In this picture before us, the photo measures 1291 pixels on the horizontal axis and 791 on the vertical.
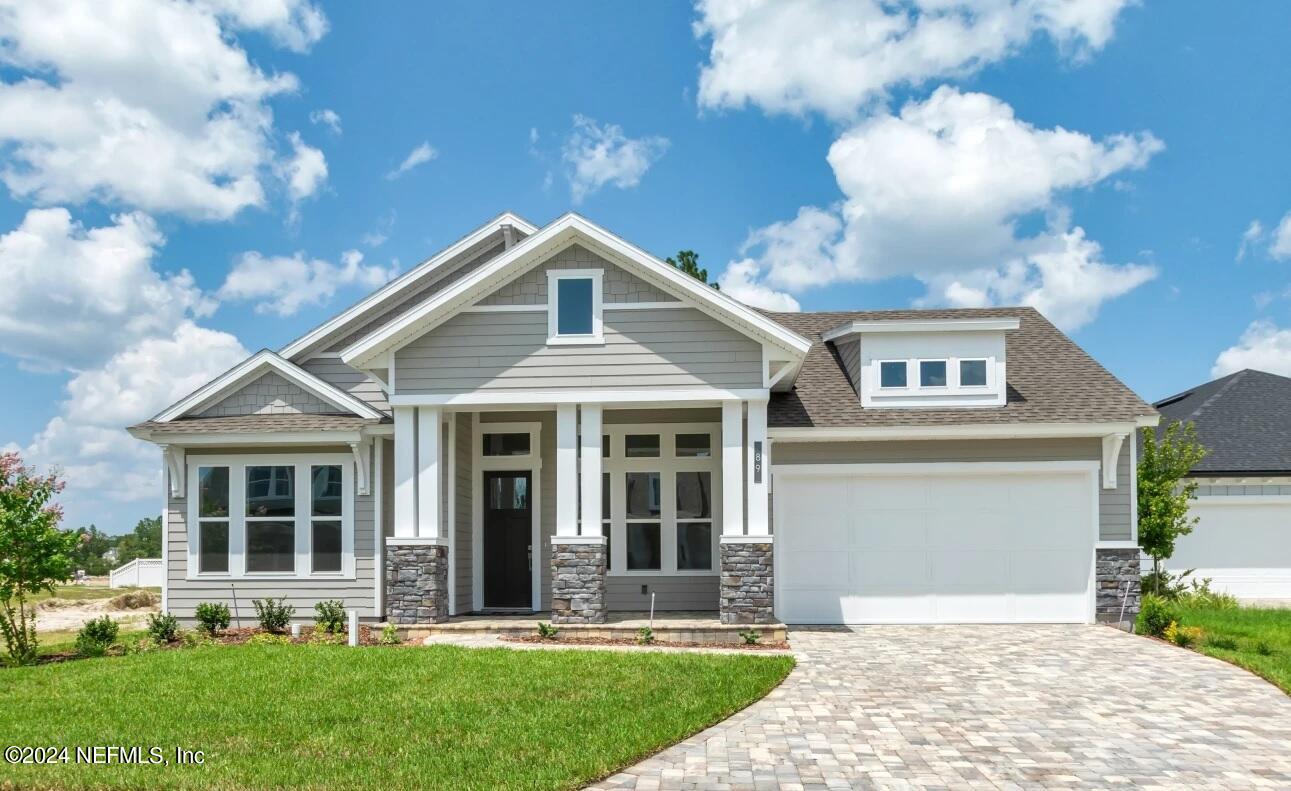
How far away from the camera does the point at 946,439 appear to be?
1623 cm

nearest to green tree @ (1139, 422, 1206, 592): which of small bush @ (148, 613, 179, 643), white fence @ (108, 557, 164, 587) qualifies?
small bush @ (148, 613, 179, 643)

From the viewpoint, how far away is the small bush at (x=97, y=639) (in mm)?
13812

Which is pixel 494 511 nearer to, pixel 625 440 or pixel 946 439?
pixel 625 440

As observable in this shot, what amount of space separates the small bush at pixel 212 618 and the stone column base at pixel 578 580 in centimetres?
504

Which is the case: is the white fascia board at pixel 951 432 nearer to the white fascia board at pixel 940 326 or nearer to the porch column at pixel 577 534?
the white fascia board at pixel 940 326

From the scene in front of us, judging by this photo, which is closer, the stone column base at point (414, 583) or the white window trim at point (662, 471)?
the stone column base at point (414, 583)

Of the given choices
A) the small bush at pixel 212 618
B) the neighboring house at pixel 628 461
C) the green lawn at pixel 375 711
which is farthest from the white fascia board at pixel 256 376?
the green lawn at pixel 375 711

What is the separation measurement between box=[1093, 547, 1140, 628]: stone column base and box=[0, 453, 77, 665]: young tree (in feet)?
48.5

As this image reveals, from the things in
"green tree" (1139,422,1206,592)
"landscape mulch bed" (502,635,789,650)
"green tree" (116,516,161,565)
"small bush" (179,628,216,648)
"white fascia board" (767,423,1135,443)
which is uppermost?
"white fascia board" (767,423,1135,443)

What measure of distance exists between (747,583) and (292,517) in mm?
7151

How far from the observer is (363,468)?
16.0 meters

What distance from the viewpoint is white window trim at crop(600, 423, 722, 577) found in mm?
16891

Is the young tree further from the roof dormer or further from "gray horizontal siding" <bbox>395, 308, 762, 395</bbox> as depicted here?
the roof dormer

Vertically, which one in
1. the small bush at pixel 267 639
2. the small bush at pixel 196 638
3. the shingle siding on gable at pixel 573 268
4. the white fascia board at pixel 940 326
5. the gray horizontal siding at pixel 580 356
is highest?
the shingle siding on gable at pixel 573 268
